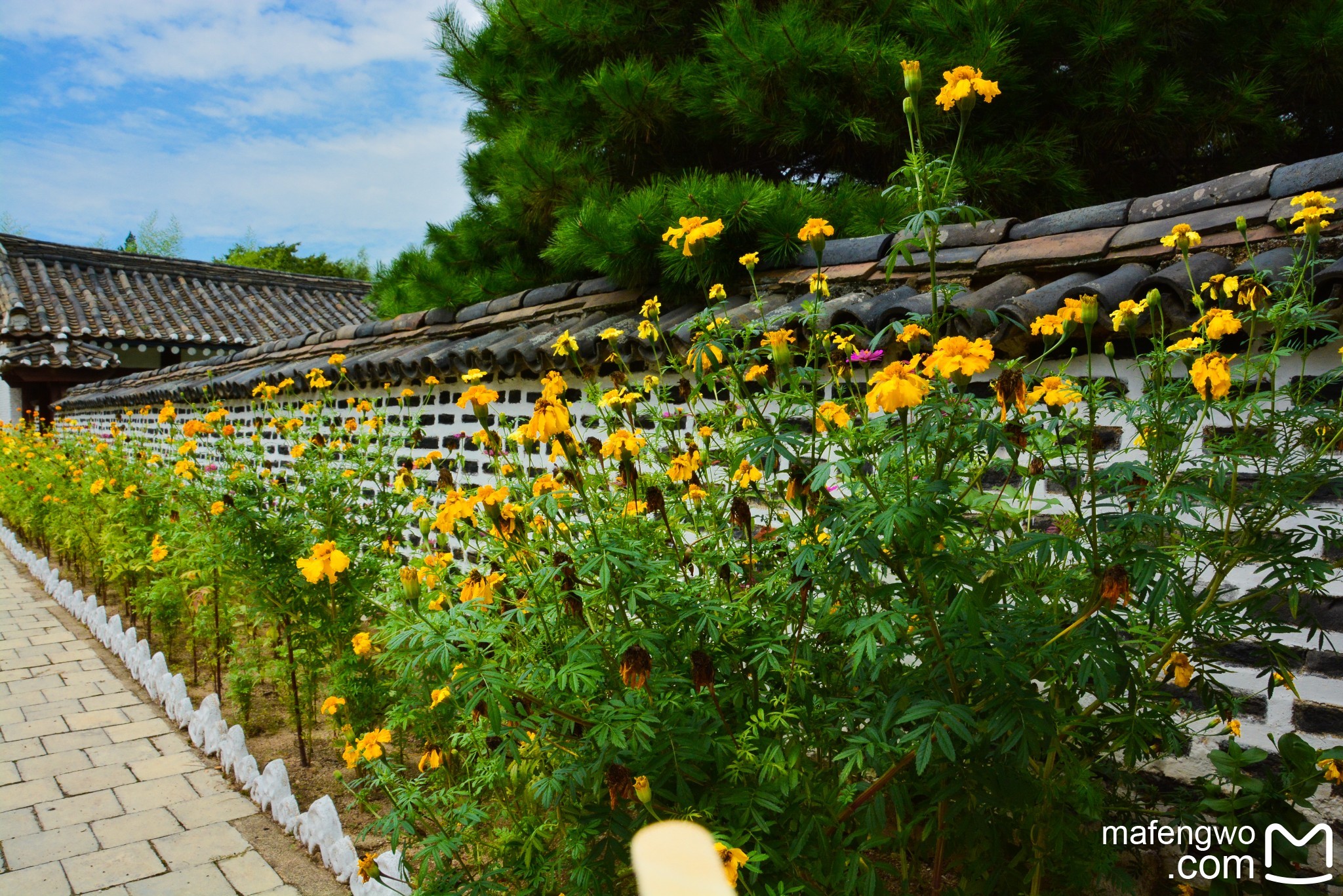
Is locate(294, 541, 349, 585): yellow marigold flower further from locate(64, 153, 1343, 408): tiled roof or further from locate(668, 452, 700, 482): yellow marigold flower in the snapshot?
locate(64, 153, 1343, 408): tiled roof

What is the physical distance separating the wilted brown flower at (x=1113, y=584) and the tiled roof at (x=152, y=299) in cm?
1466

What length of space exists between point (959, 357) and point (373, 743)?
1.71m

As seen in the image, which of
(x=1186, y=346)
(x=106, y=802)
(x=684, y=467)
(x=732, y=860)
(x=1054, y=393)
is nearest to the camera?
(x=732, y=860)

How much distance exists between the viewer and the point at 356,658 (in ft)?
10.6

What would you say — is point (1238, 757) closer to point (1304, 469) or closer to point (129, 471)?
point (1304, 469)

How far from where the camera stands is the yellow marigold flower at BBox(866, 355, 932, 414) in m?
1.36

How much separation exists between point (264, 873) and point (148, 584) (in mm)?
3124

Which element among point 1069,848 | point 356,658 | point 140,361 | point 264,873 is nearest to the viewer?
point 1069,848

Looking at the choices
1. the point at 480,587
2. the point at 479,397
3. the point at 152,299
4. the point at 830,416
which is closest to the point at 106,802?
the point at 480,587

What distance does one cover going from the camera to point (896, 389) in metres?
1.36

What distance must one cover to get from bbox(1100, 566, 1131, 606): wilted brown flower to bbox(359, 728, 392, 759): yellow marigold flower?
66.4 inches

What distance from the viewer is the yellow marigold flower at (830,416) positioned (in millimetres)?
1688

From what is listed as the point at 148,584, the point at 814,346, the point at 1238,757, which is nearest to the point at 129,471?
the point at 148,584

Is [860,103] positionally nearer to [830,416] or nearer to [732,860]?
[830,416]
